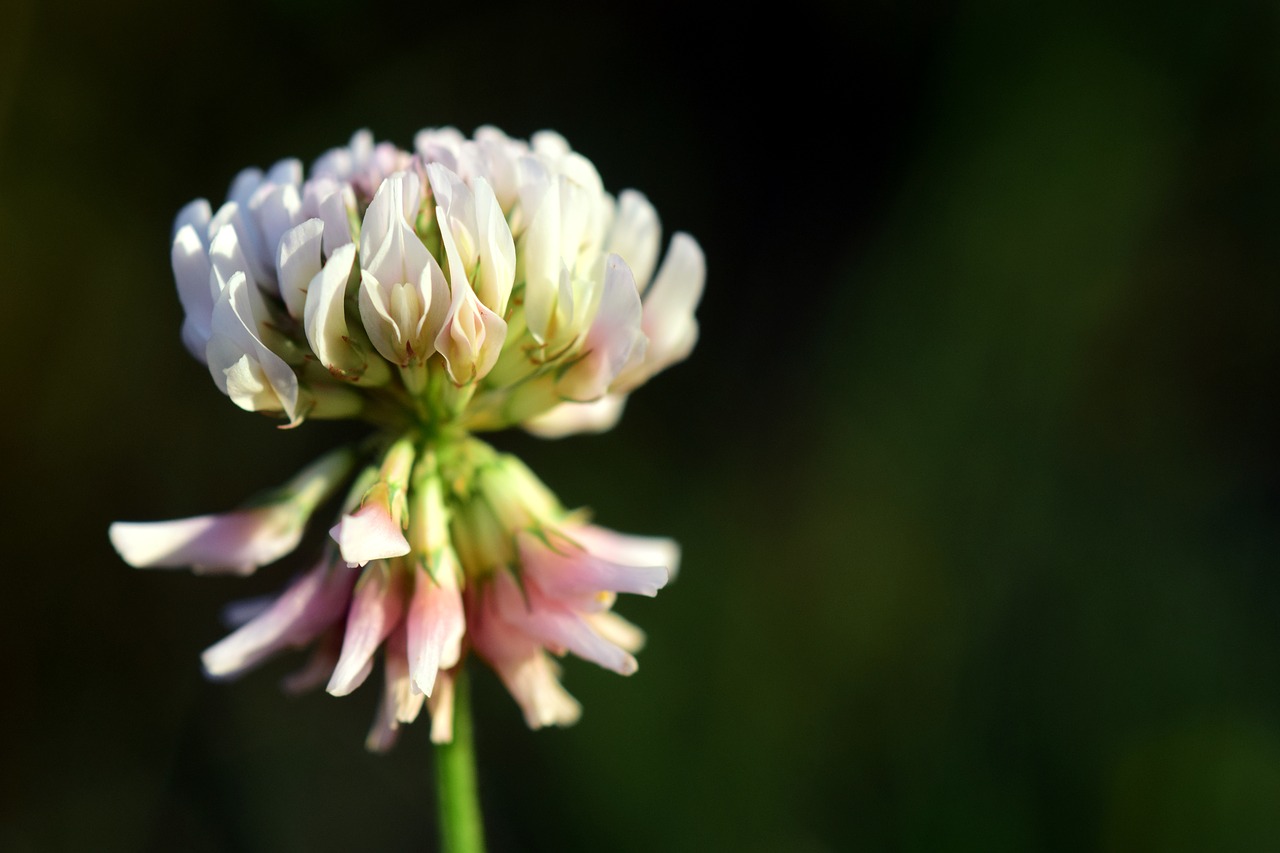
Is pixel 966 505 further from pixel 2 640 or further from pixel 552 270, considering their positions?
pixel 2 640

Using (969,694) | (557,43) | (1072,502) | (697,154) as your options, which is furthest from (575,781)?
(557,43)

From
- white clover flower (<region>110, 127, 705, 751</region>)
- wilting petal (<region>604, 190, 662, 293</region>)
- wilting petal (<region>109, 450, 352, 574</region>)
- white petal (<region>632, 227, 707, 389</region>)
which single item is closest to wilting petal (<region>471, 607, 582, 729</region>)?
white clover flower (<region>110, 127, 705, 751</region>)

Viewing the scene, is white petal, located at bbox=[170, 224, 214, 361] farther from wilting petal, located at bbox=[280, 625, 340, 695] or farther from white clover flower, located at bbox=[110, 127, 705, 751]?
wilting petal, located at bbox=[280, 625, 340, 695]

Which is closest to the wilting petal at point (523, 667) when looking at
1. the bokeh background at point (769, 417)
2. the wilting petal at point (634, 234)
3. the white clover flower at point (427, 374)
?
the white clover flower at point (427, 374)

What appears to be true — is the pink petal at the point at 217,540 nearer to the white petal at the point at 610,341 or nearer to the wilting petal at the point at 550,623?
the wilting petal at the point at 550,623

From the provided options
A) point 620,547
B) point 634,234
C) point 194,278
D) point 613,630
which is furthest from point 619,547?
point 194,278

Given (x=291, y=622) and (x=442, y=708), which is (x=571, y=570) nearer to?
(x=442, y=708)
